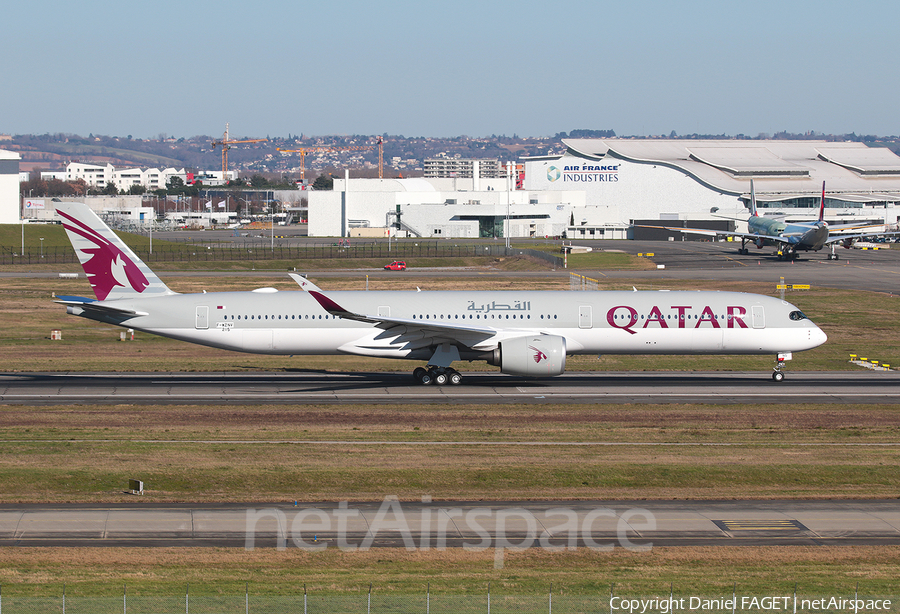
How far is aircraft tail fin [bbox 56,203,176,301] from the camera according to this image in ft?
139

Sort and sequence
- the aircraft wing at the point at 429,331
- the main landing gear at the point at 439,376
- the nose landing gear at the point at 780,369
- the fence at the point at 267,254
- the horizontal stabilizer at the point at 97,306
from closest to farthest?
the aircraft wing at the point at 429,331 → the horizontal stabilizer at the point at 97,306 → the main landing gear at the point at 439,376 → the nose landing gear at the point at 780,369 → the fence at the point at 267,254

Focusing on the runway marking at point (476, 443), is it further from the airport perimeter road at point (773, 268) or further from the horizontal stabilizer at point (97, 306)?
the airport perimeter road at point (773, 268)

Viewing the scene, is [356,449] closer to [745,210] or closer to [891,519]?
[891,519]

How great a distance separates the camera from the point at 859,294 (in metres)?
78.1

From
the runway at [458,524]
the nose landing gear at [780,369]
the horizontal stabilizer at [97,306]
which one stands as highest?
the horizontal stabilizer at [97,306]

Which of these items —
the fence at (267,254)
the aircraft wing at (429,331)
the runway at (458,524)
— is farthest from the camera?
the fence at (267,254)

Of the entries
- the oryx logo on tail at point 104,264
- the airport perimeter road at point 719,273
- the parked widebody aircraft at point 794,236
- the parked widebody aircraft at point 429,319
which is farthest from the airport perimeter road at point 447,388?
the parked widebody aircraft at point 794,236

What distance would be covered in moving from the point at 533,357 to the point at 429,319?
554 centimetres

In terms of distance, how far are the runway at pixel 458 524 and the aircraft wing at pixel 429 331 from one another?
Result: 52.4ft

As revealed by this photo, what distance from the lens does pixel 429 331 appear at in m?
40.9

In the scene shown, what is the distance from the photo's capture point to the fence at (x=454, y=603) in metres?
16.6

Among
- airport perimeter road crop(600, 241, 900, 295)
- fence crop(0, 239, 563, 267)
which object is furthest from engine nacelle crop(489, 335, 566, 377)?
fence crop(0, 239, 563, 267)

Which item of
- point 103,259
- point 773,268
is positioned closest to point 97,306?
point 103,259

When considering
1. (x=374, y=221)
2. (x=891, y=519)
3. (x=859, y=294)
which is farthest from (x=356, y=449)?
(x=374, y=221)
